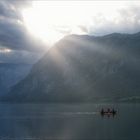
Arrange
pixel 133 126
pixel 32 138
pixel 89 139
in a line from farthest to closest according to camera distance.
Result: pixel 133 126
pixel 32 138
pixel 89 139

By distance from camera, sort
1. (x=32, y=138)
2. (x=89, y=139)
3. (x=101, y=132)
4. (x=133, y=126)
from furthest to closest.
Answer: (x=133, y=126) < (x=101, y=132) < (x=32, y=138) < (x=89, y=139)

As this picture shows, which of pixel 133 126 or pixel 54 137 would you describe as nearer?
pixel 54 137

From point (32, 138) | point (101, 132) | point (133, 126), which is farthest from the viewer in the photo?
point (133, 126)

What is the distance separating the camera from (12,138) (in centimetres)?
16388

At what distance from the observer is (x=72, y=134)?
16625cm

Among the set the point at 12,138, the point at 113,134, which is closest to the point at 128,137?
the point at 113,134

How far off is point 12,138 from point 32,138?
1076 cm

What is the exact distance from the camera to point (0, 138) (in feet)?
545

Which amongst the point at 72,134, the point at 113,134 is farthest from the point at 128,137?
the point at 72,134

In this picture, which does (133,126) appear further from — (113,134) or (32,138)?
(32,138)

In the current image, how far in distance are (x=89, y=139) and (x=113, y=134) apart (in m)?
15.7

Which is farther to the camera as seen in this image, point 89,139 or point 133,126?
point 133,126

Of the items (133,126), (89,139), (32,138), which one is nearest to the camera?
(89,139)

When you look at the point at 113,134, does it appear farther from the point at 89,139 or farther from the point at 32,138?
the point at 32,138
